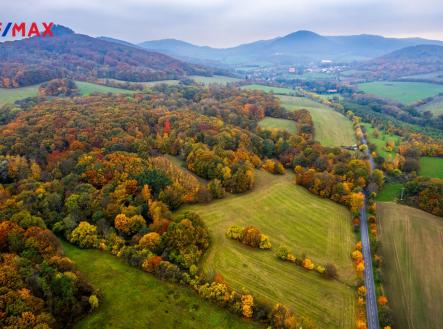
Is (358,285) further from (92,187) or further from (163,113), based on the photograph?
(163,113)

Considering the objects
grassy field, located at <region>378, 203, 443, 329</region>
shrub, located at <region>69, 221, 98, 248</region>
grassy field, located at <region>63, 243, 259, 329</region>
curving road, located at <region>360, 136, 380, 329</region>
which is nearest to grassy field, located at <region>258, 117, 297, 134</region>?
grassy field, located at <region>378, 203, 443, 329</region>

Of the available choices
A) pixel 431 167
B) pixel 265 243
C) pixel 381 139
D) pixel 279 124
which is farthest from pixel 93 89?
pixel 431 167

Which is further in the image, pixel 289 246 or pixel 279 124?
pixel 279 124

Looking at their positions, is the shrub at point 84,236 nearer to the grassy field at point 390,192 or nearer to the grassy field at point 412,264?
the grassy field at point 412,264

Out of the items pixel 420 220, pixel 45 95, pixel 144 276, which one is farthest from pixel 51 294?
pixel 45 95

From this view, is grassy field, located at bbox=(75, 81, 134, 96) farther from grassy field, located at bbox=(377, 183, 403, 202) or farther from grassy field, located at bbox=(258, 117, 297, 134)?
grassy field, located at bbox=(377, 183, 403, 202)

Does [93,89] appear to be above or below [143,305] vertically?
above

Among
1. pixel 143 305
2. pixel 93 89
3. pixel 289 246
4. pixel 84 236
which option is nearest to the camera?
pixel 143 305

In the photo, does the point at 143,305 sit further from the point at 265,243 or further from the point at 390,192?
the point at 390,192
